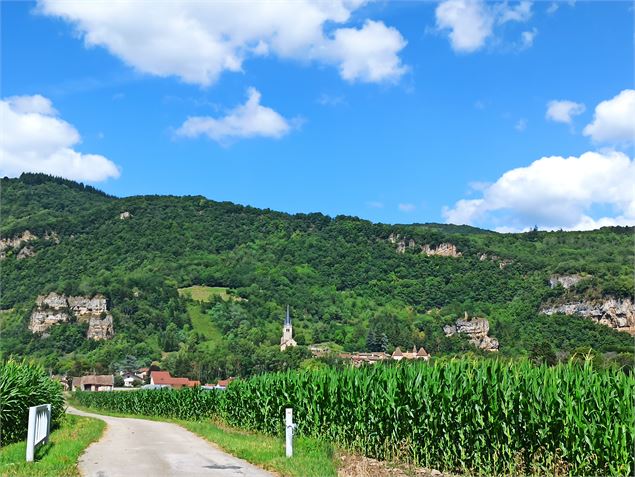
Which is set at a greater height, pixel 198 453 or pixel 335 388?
pixel 335 388

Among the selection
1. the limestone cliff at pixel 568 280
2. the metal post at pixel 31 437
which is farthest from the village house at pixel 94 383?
the limestone cliff at pixel 568 280

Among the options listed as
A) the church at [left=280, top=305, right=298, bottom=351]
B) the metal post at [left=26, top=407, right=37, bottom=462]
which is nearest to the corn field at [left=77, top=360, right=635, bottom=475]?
the metal post at [left=26, top=407, right=37, bottom=462]

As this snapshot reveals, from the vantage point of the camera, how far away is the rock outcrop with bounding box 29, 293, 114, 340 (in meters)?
184

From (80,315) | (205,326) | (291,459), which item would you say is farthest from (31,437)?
(80,315)

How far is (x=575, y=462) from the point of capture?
446 inches

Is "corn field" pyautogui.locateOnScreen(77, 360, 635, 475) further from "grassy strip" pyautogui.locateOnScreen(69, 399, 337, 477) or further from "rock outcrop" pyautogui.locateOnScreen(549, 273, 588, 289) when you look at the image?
"rock outcrop" pyautogui.locateOnScreen(549, 273, 588, 289)

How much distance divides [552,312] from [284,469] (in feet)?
597

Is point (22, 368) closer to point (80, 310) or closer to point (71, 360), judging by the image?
point (71, 360)

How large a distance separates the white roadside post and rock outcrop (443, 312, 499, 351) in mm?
156173

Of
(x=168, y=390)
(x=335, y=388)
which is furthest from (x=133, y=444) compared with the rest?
(x=168, y=390)

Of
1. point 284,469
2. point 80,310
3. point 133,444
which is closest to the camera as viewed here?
point 284,469

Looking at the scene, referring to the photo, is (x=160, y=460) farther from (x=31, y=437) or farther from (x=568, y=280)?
(x=568, y=280)

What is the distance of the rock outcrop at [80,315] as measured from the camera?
184 meters

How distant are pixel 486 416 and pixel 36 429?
32.4 ft
